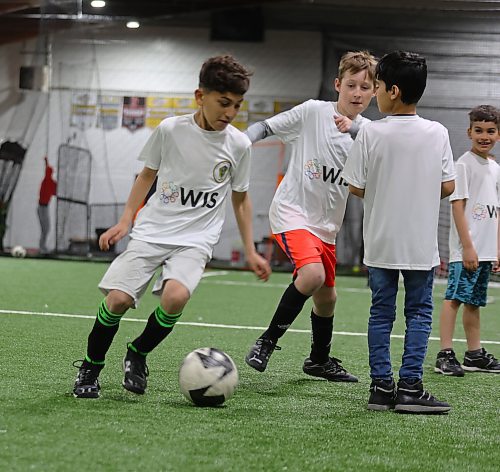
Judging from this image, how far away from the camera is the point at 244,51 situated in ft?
49.3

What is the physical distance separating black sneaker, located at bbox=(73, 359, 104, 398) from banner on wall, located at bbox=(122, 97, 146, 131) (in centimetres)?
1155

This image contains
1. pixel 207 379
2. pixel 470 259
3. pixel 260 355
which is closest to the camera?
pixel 207 379

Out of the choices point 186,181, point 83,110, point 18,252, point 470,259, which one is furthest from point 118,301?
point 83,110

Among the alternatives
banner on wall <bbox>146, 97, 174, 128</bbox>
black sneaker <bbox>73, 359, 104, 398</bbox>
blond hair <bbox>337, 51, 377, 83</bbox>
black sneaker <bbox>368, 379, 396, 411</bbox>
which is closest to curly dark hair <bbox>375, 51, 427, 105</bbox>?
blond hair <bbox>337, 51, 377, 83</bbox>

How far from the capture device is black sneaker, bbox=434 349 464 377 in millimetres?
4730

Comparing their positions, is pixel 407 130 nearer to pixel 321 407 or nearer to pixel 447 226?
pixel 321 407

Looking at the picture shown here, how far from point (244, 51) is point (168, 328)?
11845mm

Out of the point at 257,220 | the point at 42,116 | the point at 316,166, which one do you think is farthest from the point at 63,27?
the point at 316,166

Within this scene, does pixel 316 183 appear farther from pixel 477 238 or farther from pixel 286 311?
pixel 477 238

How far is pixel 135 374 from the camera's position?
3.64 m

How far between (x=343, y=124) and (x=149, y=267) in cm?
125

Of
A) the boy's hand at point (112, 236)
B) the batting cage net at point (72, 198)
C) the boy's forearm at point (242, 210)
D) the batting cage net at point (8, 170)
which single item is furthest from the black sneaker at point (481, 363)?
the batting cage net at point (8, 170)

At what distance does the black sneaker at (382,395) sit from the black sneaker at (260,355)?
27.4 inches

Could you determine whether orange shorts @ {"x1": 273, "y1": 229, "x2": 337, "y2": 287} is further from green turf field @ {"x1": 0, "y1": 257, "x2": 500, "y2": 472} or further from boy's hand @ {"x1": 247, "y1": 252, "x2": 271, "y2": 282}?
boy's hand @ {"x1": 247, "y1": 252, "x2": 271, "y2": 282}
